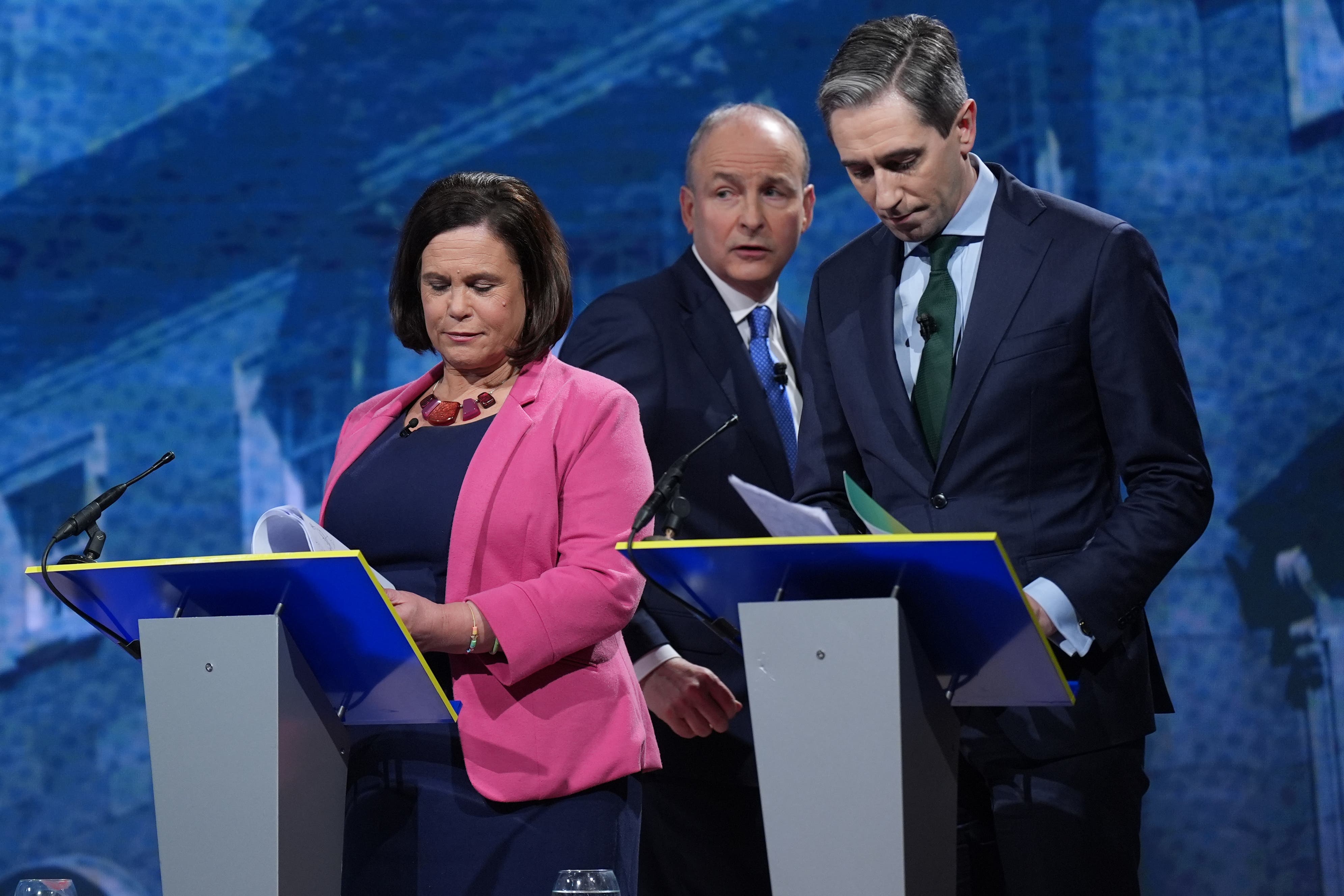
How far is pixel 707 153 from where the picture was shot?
125 inches

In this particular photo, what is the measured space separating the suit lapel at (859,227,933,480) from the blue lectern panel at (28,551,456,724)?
2.45ft

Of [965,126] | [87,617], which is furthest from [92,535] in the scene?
[965,126]

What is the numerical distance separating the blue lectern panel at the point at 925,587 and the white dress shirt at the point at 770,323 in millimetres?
1375

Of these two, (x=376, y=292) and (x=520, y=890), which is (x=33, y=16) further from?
(x=520, y=890)

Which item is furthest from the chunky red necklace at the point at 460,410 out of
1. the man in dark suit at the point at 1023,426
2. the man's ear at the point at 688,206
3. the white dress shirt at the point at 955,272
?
the man's ear at the point at 688,206

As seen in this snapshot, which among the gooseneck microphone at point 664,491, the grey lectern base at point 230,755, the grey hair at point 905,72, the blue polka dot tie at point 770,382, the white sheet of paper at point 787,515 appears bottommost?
the grey lectern base at point 230,755

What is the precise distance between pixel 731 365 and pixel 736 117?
642 mm

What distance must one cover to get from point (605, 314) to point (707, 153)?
48cm

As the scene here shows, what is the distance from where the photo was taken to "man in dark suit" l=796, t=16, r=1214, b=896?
187cm

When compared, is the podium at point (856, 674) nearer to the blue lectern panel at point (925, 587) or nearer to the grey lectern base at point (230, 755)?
the blue lectern panel at point (925, 587)

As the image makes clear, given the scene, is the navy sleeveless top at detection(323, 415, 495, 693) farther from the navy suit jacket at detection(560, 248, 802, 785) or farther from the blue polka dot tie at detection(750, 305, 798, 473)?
the blue polka dot tie at detection(750, 305, 798, 473)

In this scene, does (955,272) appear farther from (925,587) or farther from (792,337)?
(792,337)

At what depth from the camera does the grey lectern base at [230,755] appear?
1658 millimetres

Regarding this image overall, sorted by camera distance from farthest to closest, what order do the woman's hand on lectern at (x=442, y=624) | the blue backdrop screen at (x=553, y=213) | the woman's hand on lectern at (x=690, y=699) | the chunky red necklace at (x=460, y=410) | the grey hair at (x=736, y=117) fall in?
the blue backdrop screen at (x=553, y=213), the grey hair at (x=736, y=117), the woman's hand on lectern at (x=690, y=699), the chunky red necklace at (x=460, y=410), the woman's hand on lectern at (x=442, y=624)
